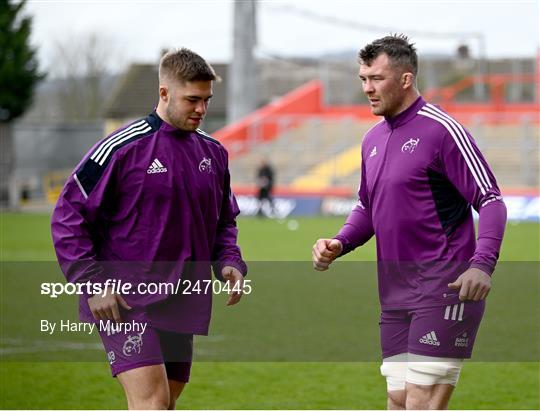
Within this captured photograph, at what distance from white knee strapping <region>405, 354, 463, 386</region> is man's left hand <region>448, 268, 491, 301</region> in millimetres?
397

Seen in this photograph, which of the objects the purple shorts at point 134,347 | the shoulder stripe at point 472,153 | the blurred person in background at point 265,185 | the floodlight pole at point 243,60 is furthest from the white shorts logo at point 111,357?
the floodlight pole at point 243,60

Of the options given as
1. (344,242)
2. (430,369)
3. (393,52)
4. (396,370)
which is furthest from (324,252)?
(393,52)

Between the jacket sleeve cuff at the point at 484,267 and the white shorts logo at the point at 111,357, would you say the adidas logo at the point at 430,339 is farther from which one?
the white shorts logo at the point at 111,357

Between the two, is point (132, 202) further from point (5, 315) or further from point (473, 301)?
point (5, 315)

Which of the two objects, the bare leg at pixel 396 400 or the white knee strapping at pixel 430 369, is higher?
the white knee strapping at pixel 430 369

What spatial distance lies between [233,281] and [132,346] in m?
0.66

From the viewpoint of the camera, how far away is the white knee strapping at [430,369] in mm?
5285

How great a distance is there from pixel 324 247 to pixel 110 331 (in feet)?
3.84

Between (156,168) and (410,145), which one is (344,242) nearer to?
(410,145)

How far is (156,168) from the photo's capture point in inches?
206

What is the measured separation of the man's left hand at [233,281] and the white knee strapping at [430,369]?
893mm

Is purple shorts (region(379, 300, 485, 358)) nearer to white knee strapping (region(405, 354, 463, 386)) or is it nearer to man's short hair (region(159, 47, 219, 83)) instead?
Answer: white knee strapping (region(405, 354, 463, 386))

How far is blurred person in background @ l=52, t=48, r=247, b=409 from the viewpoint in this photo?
5.08m

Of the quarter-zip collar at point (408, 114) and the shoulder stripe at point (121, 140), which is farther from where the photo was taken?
the quarter-zip collar at point (408, 114)
